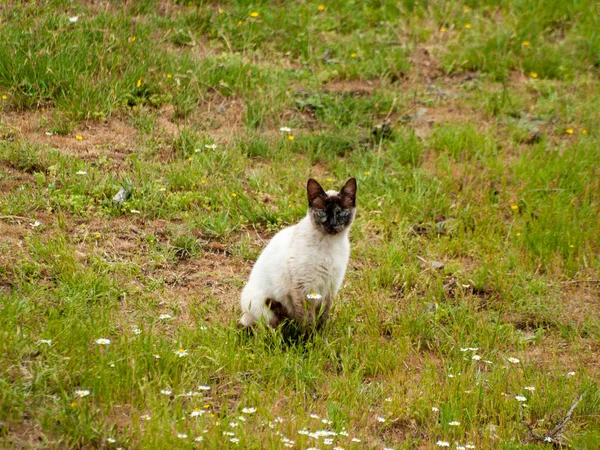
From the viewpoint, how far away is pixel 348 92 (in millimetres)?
9055

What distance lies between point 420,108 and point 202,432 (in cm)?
555

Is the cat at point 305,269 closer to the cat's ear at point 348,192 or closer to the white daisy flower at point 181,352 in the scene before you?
the cat's ear at point 348,192

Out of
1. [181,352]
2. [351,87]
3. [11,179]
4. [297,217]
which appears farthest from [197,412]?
[351,87]

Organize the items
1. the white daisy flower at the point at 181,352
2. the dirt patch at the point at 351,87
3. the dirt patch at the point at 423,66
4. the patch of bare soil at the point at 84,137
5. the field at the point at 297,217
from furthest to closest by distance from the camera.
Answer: the dirt patch at the point at 423,66, the dirt patch at the point at 351,87, the patch of bare soil at the point at 84,137, the white daisy flower at the point at 181,352, the field at the point at 297,217

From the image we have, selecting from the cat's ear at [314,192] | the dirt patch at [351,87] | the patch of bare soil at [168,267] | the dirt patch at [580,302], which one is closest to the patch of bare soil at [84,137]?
the patch of bare soil at [168,267]

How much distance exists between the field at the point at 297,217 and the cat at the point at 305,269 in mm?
195

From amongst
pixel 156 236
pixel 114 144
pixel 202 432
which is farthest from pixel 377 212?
pixel 202 432

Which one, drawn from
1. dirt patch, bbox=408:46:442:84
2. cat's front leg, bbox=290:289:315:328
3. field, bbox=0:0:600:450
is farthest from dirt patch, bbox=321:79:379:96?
cat's front leg, bbox=290:289:315:328

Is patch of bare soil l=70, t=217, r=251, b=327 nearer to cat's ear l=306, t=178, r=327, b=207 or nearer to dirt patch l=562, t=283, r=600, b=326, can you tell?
cat's ear l=306, t=178, r=327, b=207

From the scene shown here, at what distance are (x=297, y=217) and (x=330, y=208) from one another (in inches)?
65.8

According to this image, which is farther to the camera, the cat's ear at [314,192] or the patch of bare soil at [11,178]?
the patch of bare soil at [11,178]

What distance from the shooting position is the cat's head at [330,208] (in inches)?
222

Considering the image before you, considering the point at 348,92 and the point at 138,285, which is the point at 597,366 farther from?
the point at 348,92

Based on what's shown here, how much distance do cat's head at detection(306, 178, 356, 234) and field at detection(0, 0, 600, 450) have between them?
77cm
